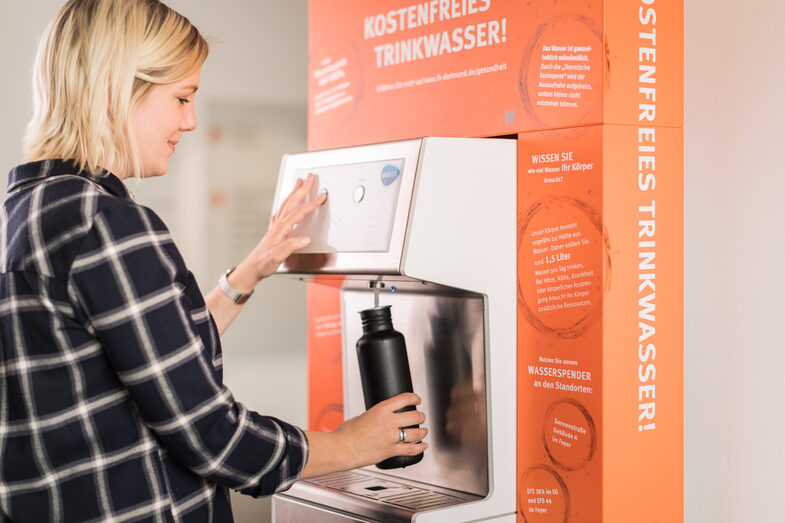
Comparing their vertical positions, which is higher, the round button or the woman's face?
the woman's face

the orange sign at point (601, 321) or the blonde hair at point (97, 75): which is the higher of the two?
the blonde hair at point (97, 75)

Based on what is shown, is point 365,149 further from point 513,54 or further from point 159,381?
point 159,381

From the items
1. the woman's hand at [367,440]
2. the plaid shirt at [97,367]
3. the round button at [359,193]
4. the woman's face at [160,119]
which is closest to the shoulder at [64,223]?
the plaid shirt at [97,367]

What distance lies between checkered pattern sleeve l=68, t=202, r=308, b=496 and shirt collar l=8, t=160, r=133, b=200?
0.08 meters

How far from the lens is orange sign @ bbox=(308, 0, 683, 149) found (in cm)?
129

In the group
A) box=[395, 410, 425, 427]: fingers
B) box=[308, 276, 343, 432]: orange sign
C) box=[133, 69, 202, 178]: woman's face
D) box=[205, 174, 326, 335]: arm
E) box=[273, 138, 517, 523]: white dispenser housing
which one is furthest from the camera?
box=[308, 276, 343, 432]: orange sign

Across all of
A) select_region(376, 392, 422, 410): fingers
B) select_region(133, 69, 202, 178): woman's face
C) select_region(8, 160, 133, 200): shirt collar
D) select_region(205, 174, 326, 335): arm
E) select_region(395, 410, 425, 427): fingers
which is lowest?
select_region(395, 410, 425, 427): fingers

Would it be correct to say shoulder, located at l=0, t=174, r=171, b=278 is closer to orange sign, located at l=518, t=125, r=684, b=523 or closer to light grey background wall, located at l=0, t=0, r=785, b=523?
orange sign, located at l=518, t=125, r=684, b=523

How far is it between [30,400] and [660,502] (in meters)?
0.99

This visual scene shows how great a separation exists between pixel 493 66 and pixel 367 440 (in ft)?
2.28

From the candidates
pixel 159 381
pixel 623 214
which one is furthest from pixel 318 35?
pixel 159 381

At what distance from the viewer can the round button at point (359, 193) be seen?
4.53 ft

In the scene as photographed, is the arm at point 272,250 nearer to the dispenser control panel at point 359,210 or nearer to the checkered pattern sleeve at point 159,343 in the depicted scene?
the dispenser control panel at point 359,210
